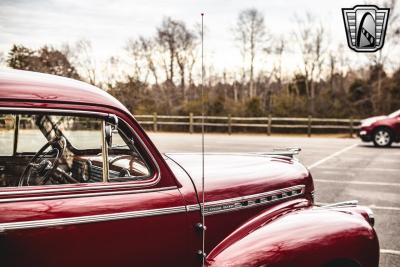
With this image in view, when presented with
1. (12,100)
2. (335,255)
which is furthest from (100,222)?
(335,255)

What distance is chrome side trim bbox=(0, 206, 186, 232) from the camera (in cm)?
185

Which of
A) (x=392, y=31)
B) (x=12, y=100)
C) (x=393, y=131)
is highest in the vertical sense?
(x=392, y=31)

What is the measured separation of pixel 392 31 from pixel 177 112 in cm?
1500

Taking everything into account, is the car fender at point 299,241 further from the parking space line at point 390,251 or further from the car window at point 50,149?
the parking space line at point 390,251

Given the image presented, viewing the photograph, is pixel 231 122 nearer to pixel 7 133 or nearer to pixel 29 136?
pixel 29 136

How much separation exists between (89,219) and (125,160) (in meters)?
0.50

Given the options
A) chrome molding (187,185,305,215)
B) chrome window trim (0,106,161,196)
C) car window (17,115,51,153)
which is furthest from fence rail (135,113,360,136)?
chrome window trim (0,106,161,196)

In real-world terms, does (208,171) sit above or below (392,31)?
below

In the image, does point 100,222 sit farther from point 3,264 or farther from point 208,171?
point 208,171

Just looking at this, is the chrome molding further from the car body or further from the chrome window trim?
the car body

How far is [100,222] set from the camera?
6.80 ft

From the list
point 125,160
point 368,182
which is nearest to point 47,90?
point 125,160

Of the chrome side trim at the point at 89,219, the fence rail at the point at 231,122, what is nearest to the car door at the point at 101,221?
the chrome side trim at the point at 89,219

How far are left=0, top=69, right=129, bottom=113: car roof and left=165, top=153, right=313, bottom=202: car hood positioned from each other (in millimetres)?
758
